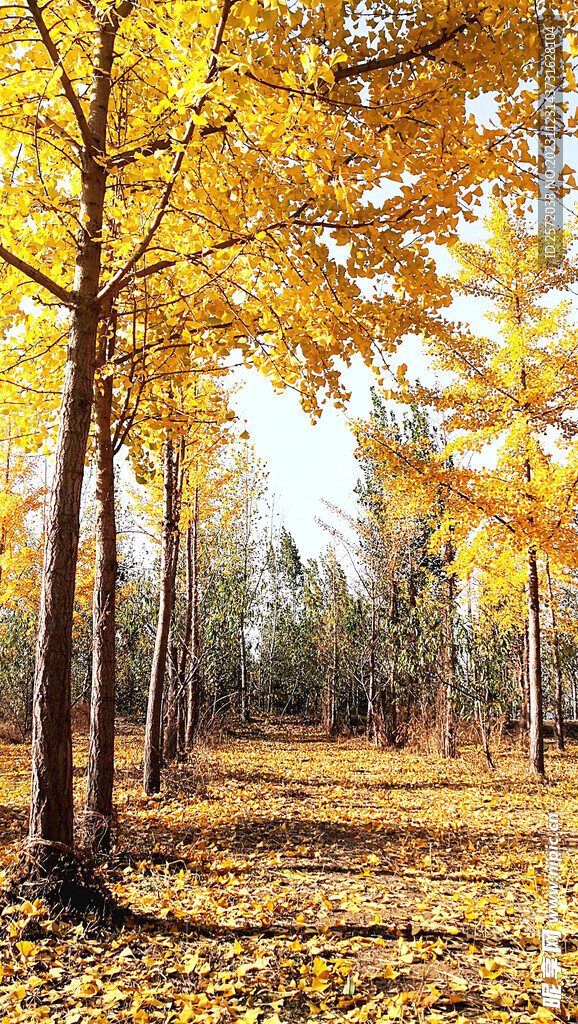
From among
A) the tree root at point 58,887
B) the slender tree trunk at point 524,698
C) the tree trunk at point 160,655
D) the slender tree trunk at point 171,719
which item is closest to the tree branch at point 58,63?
the tree root at point 58,887

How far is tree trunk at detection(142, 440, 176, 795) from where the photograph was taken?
647 centimetres

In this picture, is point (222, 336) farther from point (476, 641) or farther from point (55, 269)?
point (476, 641)

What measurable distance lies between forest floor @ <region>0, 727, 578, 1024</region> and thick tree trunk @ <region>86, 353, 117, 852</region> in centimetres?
40

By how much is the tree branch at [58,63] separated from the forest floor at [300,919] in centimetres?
386

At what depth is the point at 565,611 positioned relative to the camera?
15945 millimetres

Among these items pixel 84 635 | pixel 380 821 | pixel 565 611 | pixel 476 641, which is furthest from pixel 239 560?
pixel 380 821

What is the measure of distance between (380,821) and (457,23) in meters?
5.96

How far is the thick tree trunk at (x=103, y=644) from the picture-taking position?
4512 millimetres

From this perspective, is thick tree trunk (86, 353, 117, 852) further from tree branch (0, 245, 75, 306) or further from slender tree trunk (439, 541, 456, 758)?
slender tree trunk (439, 541, 456, 758)

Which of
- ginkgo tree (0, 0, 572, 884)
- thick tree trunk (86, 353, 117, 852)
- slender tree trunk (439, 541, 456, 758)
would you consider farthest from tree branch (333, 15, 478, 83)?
slender tree trunk (439, 541, 456, 758)

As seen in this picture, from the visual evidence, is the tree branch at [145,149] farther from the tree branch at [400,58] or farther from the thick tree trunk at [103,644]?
the thick tree trunk at [103,644]

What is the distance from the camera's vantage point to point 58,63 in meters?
2.77

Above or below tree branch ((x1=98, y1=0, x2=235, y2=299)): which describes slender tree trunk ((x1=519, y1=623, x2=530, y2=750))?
below

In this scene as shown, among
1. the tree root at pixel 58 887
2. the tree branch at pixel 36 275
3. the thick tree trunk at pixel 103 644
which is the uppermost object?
the tree branch at pixel 36 275
